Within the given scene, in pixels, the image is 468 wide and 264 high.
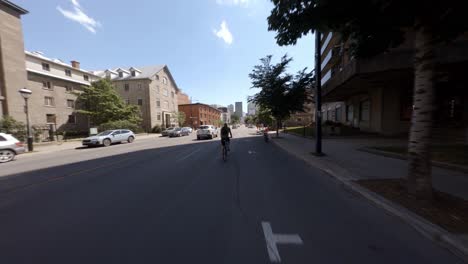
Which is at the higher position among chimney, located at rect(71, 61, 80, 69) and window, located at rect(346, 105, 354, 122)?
chimney, located at rect(71, 61, 80, 69)

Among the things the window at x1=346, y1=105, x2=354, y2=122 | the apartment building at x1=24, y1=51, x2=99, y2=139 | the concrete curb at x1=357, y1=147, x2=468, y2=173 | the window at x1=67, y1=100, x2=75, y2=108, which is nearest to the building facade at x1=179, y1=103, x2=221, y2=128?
the apartment building at x1=24, y1=51, x2=99, y2=139

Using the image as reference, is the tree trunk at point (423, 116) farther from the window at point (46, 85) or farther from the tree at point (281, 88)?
the window at point (46, 85)

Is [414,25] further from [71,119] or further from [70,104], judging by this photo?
[70,104]

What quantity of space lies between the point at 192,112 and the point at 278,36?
71.7 meters

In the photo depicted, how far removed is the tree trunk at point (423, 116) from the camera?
3729 mm

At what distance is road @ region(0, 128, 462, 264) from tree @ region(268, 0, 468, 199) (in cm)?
149

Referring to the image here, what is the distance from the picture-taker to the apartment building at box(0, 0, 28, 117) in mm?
22891

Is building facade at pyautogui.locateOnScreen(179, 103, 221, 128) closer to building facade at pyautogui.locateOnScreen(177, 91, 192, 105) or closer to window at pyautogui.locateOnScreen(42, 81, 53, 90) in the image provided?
building facade at pyautogui.locateOnScreen(177, 91, 192, 105)

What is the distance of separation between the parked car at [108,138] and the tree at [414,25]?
1927cm

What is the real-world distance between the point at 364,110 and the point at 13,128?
1359 inches

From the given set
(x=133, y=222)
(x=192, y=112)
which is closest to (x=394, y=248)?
(x=133, y=222)

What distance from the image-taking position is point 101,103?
1242 inches

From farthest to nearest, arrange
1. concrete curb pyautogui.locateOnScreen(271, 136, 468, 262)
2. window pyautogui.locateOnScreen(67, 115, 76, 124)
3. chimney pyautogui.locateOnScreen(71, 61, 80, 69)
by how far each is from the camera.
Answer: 1. chimney pyautogui.locateOnScreen(71, 61, 80, 69)
2. window pyautogui.locateOnScreen(67, 115, 76, 124)
3. concrete curb pyautogui.locateOnScreen(271, 136, 468, 262)

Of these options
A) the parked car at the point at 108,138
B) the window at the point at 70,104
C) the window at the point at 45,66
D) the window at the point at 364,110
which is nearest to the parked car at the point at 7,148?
the parked car at the point at 108,138
